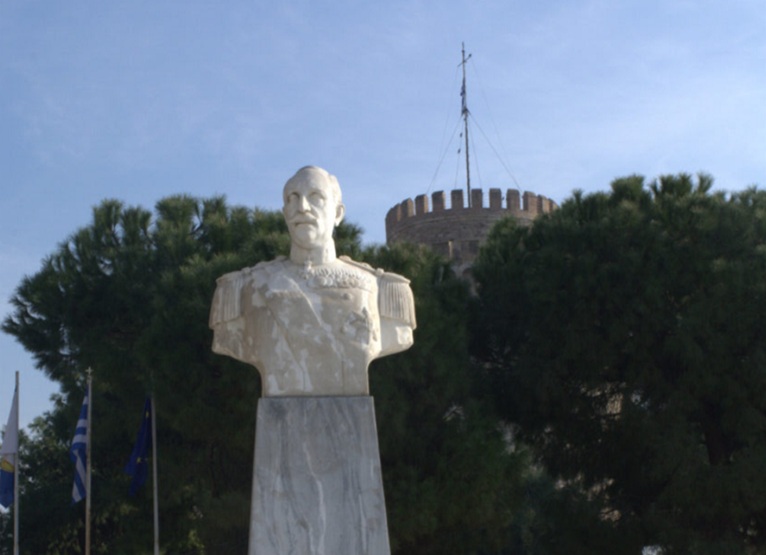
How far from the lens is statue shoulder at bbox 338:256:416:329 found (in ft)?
20.0

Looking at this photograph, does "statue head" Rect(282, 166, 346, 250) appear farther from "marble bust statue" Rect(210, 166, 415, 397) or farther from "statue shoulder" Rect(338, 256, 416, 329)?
"statue shoulder" Rect(338, 256, 416, 329)

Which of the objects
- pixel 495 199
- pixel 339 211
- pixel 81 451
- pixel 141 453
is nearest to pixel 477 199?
pixel 495 199

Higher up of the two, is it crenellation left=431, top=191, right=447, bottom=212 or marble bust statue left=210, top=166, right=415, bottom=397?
A: crenellation left=431, top=191, right=447, bottom=212

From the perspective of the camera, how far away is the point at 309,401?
227 inches

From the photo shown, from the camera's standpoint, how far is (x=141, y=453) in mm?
12664

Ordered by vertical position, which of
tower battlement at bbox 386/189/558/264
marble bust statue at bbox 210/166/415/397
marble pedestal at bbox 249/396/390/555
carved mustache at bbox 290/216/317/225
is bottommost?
marble pedestal at bbox 249/396/390/555

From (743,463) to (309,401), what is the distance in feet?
22.5

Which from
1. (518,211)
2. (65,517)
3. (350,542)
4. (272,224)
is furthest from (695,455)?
(518,211)

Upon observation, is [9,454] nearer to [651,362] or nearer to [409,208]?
[651,362]

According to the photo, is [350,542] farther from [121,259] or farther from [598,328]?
[121,259]

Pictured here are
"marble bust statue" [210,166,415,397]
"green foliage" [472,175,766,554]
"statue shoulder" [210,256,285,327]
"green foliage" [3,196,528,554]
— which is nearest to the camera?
"marble bust statue" [210,166,415,397]

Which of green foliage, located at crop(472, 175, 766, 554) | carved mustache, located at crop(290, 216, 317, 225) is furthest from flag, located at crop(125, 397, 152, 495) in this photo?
carved mustache, located at crop(290, 216, 317, 225)

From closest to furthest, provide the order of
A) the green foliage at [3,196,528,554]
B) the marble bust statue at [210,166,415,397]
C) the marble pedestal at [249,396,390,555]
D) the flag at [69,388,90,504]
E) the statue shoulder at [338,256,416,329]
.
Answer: the marble pedestal at [249,396,390,555]
the marble bust statue at [210,166,415,397]
the statue shoulder at [338,256,416,329]
the green foliage at [3,196,528,554]
the flag at [69,388,90,504]

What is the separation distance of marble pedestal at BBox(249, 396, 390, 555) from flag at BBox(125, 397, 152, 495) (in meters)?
7.10
